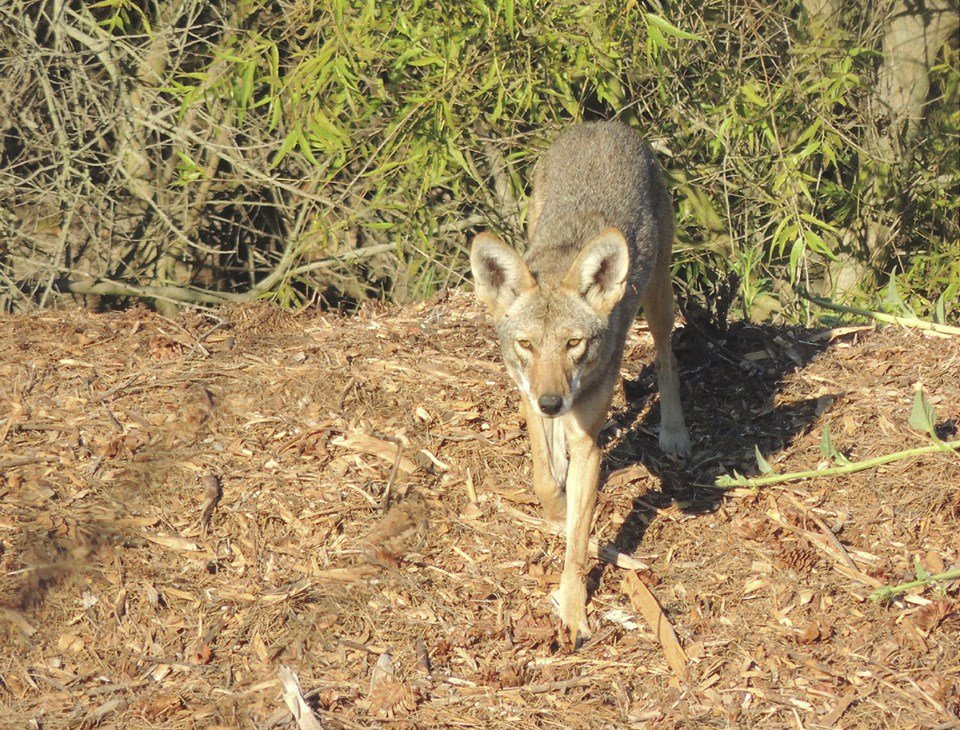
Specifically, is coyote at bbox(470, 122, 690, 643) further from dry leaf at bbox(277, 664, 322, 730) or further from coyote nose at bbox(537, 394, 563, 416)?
dry leaf at bbox(277, 664, 322, 730)

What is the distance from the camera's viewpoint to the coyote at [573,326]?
5.50 metres

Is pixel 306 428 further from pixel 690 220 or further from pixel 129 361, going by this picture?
pixel 690 220

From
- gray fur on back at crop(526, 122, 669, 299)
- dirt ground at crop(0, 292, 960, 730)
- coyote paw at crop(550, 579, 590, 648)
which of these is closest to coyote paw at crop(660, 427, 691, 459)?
dirt ground at crop(0, 292, 960, 730)

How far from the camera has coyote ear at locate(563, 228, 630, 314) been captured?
5578mm

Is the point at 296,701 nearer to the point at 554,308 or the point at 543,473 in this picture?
the point at 543,473

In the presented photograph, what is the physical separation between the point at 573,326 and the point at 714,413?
191 centimetres

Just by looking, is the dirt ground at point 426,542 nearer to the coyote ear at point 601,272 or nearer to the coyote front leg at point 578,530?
the coyote front leg at point 578,530

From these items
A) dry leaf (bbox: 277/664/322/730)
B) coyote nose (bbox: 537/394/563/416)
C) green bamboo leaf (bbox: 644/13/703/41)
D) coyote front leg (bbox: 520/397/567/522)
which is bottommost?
dry leaf (bbox: 277/664/322/730)

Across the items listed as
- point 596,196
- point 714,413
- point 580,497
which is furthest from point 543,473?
point 596,196

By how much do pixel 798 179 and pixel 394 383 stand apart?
351cm

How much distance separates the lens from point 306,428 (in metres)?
6.40

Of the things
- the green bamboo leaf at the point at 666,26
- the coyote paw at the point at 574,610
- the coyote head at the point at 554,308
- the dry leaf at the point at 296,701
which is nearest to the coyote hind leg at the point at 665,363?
the coyote head at the point at 554,308

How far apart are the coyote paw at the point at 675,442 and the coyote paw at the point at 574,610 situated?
4.97 feet

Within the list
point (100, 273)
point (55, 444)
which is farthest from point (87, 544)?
point (100, 273)
